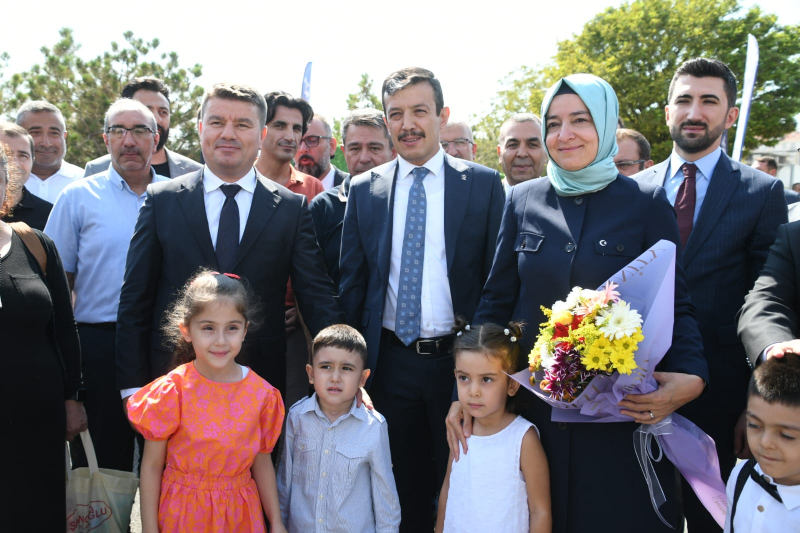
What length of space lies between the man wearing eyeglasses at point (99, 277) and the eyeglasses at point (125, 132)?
1.14 ft

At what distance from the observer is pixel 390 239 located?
3.80 meters

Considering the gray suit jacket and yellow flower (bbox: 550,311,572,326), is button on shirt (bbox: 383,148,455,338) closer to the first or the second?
yellow flower (bbox: 550,311,572,326)

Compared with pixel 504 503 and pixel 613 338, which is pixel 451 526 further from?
pixel 613 338

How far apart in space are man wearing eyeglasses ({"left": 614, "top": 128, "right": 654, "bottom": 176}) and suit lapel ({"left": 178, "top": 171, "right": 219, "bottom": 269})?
13.5ft

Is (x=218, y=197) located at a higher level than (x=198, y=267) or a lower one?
higher

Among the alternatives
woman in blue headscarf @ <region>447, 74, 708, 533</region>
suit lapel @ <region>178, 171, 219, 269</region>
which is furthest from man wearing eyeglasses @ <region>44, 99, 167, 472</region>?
woman in blue headscarf @ <region>447, 74, 708, 533</region>

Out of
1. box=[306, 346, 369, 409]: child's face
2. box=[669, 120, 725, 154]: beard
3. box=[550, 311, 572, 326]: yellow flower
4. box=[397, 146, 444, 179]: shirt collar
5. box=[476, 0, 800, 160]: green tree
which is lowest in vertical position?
box=[306, 346, 369, 409]: child's face

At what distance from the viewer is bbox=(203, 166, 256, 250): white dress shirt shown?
3.68 m

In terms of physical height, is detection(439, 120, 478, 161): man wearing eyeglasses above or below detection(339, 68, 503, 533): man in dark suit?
above

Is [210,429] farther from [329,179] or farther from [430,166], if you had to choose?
[329,179]

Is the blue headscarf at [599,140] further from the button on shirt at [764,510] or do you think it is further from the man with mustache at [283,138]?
the man with mustache at [283,138]

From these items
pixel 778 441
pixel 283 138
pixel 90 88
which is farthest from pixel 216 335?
pixel 90 88

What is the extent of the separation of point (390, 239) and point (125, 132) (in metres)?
2.22

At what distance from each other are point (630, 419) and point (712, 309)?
1.11m
